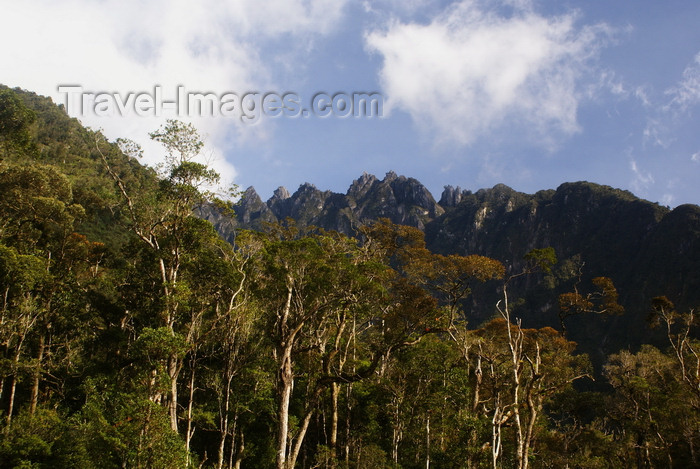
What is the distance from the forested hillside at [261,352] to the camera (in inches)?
525

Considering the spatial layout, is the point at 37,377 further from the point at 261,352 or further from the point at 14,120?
the point at 14,120

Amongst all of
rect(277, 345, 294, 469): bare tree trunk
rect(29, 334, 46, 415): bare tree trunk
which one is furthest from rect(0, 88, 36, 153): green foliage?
rect(277, 345, 294, 469): bare tree trunk

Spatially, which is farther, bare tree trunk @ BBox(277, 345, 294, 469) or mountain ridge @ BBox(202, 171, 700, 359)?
mountain ridge @ BBox(202, 171, 700, 359)

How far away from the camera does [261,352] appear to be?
22.4 m

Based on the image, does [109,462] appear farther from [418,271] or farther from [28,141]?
[28,141]

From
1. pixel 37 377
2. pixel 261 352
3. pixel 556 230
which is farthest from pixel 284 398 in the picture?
pixel 556 230

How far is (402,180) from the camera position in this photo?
7475 inches

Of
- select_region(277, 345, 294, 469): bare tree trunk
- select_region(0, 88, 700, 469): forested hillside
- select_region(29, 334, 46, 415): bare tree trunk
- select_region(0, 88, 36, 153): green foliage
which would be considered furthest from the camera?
select_region(0, 88, 36, 153): green foliage

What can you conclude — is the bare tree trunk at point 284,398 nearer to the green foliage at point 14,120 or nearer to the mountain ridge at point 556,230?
the green foliage at point 14,120

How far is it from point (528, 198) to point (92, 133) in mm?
162061

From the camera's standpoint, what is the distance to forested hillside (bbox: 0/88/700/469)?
43.8ft

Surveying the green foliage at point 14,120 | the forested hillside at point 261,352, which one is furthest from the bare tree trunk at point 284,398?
the green foliage at point 14,120

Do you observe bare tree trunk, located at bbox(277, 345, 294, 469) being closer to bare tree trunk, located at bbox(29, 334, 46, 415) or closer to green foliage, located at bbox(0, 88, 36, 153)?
bare tree trunk, located at bbox(29, 334, 46, 415)

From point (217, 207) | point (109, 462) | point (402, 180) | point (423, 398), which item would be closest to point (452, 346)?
point (423, 398)
